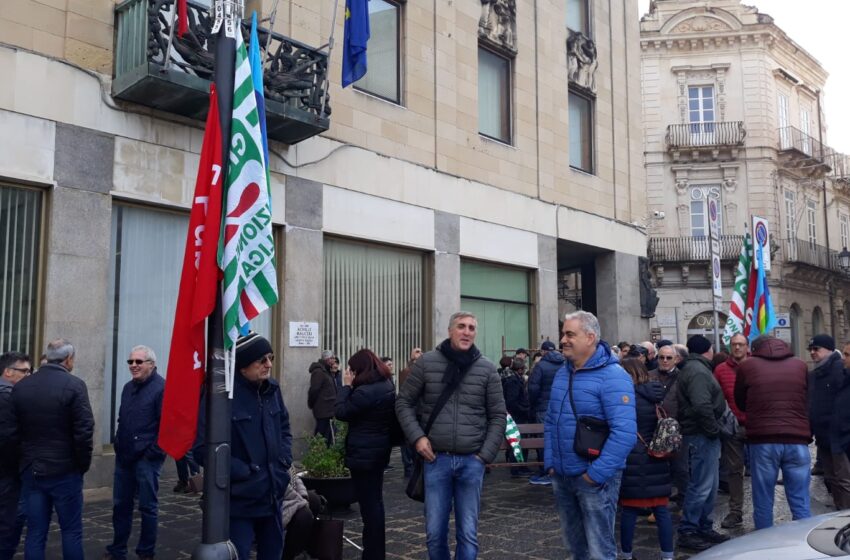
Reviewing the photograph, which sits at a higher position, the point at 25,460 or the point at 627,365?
the point at 627,365

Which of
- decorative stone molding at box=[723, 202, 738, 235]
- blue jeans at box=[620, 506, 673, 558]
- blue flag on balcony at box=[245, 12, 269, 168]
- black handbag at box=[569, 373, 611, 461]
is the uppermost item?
decorative stone molding at box=[723, 202, 738, 235]

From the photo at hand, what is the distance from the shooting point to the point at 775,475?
7.26 metres

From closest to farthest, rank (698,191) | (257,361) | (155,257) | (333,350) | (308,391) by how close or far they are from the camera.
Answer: (257,361) → (155,257) → (308,391) → (333,350) → (698,191)

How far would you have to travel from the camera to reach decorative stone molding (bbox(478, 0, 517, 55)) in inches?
639

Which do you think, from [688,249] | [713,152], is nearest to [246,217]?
[688,249]

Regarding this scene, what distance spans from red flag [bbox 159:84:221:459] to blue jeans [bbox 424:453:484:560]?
71.2 inches

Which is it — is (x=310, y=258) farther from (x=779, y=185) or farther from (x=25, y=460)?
(x=779, y=185)

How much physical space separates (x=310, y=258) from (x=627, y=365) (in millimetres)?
6668

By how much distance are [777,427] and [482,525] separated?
293 centimetres

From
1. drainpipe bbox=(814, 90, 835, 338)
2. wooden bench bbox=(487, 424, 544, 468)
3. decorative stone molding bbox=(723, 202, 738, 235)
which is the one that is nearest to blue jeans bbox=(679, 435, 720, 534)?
wooden bench bbox=(487, 424, 544, 468)

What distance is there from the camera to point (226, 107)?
4.95 metres

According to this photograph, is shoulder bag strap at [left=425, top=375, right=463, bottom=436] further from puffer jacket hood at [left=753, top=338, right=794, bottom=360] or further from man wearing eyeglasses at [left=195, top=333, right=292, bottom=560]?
puffer jacket hood at [left=753, top=338, right=794, bottom=360]

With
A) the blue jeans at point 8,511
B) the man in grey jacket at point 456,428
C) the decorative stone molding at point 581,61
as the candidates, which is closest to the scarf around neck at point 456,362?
the man in grey jacket at point 456,428

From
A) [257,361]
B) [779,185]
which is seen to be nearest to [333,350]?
[257,361]
